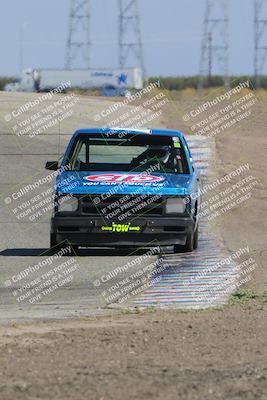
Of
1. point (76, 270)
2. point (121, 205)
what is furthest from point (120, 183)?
point (76, 270)

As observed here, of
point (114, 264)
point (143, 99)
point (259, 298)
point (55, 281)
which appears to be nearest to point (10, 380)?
point (259, 298)

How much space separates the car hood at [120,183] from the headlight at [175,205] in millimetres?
81

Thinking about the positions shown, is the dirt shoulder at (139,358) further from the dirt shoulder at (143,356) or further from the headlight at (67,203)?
the headlight at (67,203)

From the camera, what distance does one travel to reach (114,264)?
1344 cm

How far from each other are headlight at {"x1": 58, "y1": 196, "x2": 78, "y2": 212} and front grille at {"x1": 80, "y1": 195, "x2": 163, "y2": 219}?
0.30 feet

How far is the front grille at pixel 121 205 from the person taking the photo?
1412 centimetres

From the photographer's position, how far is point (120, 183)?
14.2 meters

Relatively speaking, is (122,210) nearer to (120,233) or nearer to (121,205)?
(121,205)

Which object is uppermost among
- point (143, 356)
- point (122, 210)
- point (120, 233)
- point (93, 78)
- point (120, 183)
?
point (143, 356)

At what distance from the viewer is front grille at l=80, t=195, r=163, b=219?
14117mm

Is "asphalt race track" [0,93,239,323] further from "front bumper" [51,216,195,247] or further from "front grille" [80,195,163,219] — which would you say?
"front grille" [80,195,163,219]

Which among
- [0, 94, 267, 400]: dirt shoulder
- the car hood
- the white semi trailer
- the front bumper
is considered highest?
[0, 94, 267, 400]: dirt shoulder

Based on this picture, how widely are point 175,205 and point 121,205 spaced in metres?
0.73

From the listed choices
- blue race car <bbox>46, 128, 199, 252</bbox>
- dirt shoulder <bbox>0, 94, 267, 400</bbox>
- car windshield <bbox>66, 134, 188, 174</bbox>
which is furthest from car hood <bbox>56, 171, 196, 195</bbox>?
dirt shoulder <bbox>0, 94, 267, 400</bbox>
